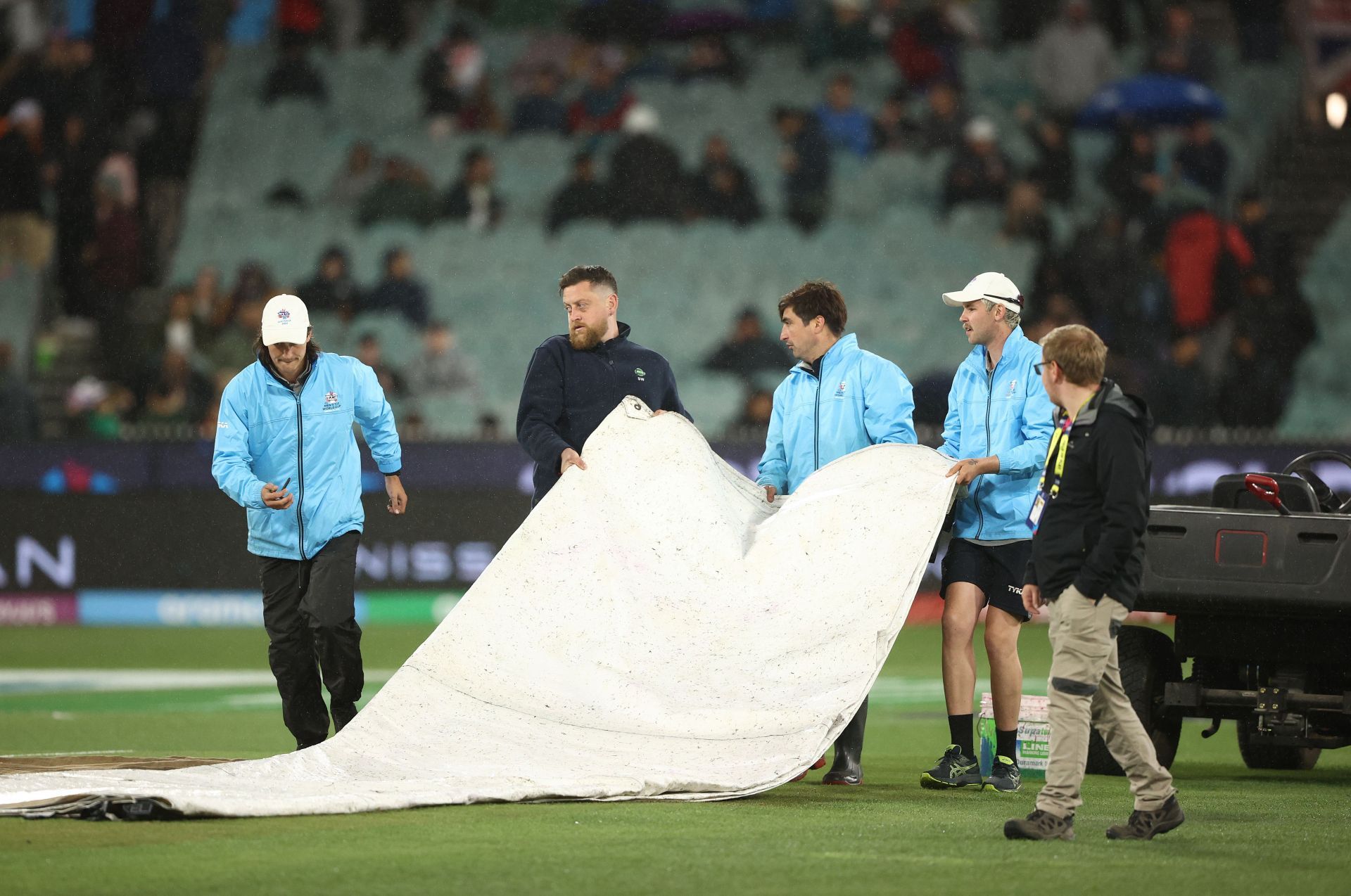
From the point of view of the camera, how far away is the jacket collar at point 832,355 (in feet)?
30.0

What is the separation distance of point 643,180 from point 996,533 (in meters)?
15.7

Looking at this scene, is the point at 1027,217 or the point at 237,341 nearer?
the point at 237,341

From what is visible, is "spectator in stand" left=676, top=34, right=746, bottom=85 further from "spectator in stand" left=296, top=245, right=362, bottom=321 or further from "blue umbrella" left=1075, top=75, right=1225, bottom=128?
"spectator in stand" left=296, top=245, right=362, bottom=321

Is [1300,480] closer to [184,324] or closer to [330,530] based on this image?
[330,530]

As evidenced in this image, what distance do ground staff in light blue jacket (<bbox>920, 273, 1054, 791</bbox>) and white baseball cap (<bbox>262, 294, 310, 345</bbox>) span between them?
3.20 m

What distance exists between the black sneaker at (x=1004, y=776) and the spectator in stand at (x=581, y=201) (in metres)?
15.8

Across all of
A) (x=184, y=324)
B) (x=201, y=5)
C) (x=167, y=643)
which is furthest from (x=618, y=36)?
(x=167, y=643)

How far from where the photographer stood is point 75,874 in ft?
19.6

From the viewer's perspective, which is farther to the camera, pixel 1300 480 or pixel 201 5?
pixel 201 5

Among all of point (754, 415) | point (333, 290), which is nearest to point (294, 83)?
point (333, 290)

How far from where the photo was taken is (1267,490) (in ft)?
28.3

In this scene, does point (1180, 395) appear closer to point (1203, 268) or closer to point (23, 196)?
point (1203, 268)

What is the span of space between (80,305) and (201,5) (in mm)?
5794

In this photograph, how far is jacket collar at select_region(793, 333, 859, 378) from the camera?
30.0ft
